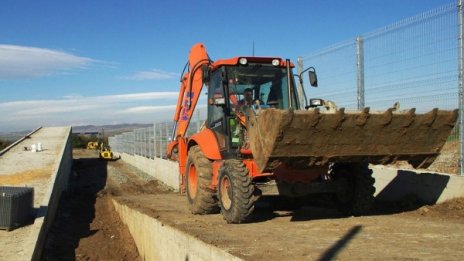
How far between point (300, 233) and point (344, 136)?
1.53 meters

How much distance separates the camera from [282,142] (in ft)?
23.7

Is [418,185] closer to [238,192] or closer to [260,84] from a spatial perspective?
[260,84]

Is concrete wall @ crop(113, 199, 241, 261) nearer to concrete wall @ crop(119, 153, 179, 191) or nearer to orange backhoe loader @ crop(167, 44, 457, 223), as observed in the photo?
orange backhoe loader @ crop(167, 44, 457, 223)

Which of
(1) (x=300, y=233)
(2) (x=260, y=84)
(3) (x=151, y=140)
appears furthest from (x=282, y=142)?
(3) (x=151, y=140)

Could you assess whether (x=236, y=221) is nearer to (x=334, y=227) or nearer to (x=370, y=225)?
(x=334, y=227)

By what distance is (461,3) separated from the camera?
8945mm

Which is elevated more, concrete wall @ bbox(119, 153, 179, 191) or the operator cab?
the operator cab

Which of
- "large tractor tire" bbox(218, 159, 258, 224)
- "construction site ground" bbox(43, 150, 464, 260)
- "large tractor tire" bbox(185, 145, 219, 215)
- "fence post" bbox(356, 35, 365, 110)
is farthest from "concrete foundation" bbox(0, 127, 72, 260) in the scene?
"fence post" bbox(356, 35, 365, 110)

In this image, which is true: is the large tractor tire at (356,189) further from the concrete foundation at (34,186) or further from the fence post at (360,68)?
the concrete foundation at (34,186)

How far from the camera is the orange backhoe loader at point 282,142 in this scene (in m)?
7.36

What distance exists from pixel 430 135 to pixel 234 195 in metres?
3.11

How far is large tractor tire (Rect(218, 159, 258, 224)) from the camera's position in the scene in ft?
26.9

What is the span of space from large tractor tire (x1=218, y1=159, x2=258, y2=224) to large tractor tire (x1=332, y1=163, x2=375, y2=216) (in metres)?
1.75

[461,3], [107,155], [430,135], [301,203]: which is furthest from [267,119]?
[107,155]
